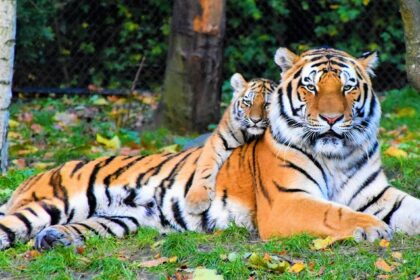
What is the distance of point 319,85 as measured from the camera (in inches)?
213

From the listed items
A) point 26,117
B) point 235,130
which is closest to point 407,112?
point 26,117

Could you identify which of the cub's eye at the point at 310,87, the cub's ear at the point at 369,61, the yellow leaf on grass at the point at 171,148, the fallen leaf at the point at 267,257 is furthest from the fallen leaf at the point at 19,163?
the fallen leaf at the point at 267,257

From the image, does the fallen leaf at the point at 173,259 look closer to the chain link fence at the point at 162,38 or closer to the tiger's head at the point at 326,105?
the tiger's head at the point at 326,105

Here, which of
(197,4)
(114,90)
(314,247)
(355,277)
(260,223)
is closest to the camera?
(355,277)

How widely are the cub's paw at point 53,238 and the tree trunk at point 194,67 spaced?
4126 millimetres

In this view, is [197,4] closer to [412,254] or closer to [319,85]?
[319,85]

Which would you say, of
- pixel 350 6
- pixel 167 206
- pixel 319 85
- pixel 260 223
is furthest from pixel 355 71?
pixel 350 6

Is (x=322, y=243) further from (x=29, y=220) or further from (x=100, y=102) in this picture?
(x=100, y=102)

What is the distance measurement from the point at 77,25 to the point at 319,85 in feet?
22.7

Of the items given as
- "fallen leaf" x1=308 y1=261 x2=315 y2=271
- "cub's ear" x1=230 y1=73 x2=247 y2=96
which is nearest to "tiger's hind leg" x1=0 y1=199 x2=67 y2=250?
"cub's ear" x1=230 y1=73 x2=247 y2=96

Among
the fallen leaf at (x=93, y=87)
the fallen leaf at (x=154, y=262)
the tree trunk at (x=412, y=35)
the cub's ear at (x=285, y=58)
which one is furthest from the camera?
the fallen leaf at (x=93, y=87)

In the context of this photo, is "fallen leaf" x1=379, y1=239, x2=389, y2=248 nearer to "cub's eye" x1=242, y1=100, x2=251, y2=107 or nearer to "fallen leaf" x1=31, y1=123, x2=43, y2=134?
"cub's eye" x1=242, y1=100, x2=251, y2=107

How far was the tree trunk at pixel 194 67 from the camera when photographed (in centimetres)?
923

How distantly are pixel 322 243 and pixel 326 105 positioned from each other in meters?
0.81
